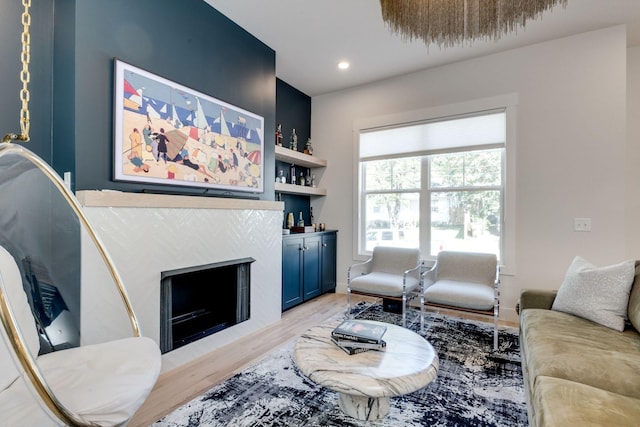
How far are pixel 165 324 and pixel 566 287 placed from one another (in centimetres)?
300

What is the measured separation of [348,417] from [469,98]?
11.9ft

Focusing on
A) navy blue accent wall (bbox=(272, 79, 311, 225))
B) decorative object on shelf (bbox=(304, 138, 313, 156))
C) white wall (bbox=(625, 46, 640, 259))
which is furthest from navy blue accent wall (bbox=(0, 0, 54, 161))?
white wall (bbox=(625, 46, 640, 259))

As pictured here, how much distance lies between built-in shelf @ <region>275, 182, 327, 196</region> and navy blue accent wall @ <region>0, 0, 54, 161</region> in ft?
7.22

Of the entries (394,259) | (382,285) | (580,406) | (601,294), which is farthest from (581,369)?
(394,259)

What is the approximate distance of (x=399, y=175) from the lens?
4.22 metres

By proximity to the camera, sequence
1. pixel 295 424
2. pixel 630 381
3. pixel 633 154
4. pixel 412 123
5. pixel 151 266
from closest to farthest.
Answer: pixel 630 381, pixel 295 424, pixel 151 266, pixel 633 154, pixel 412 123

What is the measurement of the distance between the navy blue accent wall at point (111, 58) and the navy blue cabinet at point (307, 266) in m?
1.32

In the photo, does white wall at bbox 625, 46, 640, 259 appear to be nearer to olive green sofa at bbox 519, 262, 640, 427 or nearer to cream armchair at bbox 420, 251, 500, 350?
cream armchair at bbox 420, 251, 500, 350

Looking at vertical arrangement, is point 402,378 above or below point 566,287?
below

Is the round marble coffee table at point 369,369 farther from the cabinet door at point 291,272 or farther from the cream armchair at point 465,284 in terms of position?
the cabinet door at point 291,272

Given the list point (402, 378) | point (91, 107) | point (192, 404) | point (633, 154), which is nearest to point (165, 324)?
point (192, 404)

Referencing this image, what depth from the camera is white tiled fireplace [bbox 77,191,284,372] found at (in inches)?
79.7

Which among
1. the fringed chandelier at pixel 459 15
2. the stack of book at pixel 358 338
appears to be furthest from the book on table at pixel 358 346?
the fringed chandelier at pixel 459 15

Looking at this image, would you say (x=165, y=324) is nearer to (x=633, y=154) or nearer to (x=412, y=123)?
(x=412, y=123)
